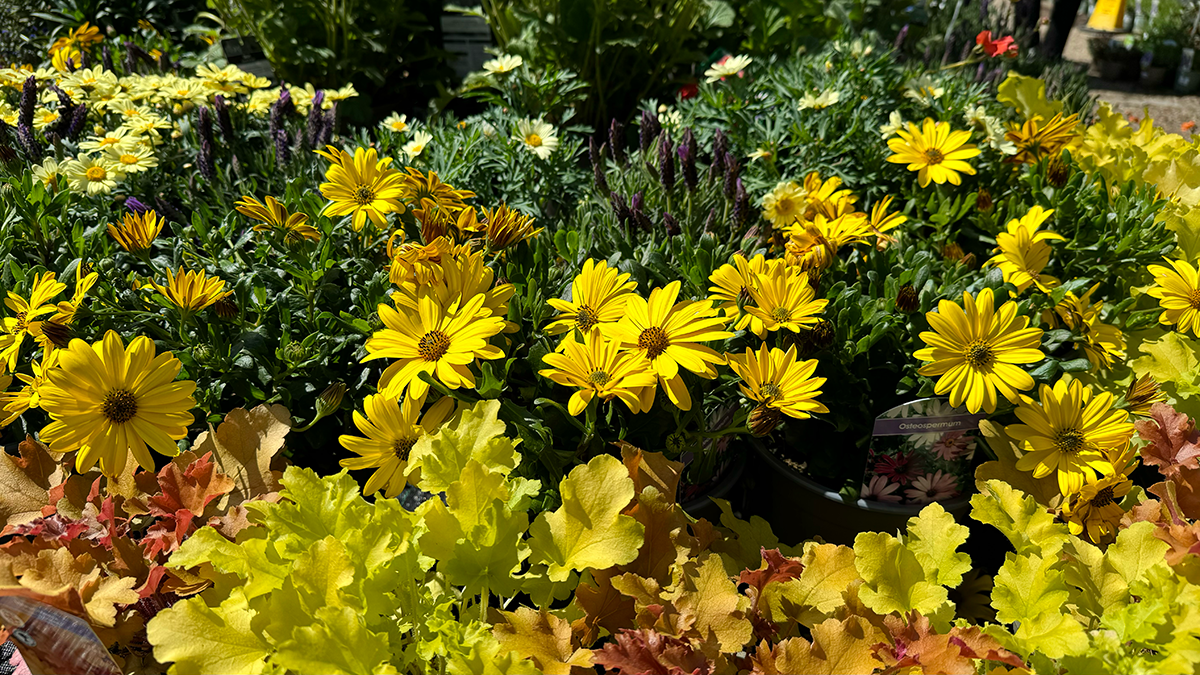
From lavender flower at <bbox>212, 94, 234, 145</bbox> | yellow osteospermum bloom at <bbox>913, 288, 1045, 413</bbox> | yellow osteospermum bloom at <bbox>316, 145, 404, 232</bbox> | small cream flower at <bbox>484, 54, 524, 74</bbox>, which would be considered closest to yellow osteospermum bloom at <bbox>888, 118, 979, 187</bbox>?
yellow osteospermum bloom at <bbox>913, 288, 1045, 413</bbox>

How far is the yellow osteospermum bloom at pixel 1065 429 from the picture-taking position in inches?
43.9

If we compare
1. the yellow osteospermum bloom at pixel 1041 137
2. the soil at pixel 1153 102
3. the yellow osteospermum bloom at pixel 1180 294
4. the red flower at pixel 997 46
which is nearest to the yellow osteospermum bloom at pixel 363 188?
the yellow osteospermum bloom at pixel 1180 294

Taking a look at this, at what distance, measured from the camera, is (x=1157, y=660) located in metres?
0.78

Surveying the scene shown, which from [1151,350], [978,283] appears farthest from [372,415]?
[1151,350]

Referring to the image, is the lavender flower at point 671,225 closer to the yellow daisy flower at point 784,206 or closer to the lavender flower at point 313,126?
the yellow daisy flower at point 784,206

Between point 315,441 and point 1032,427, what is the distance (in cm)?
102

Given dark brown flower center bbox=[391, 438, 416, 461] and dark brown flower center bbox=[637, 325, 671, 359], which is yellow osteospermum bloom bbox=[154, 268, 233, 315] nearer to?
dark brown flower center bbox=[391, 438, 416, 461]

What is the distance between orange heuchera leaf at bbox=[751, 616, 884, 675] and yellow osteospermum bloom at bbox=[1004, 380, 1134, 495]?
45 centimetres

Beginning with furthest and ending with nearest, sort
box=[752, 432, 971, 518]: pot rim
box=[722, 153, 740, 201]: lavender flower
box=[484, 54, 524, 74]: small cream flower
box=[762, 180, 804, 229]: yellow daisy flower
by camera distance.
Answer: box=[484, 54, 524, 74]: small cream flower, box=[722, 153, 740, 201]: lavender flower, box=[762, 180, 804, 229]: yellow daisy flower, box=[752, 432, 971, 518]: pot rim

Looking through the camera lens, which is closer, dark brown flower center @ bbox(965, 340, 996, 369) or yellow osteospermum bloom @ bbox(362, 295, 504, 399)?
yellow osteospermum bloom @ bbox(362, 295, 504, 399)

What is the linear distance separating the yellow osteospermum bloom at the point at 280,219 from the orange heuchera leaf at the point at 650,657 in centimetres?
78

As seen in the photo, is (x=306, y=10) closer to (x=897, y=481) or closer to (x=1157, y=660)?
(x=897, y=481)

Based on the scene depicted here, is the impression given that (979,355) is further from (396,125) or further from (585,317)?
(396,125)

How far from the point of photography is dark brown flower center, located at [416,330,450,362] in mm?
1035
